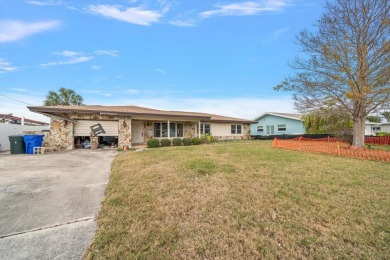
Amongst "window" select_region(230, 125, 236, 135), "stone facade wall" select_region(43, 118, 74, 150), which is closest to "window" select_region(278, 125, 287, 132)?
"window" select_region(230, 125, 236, 135)

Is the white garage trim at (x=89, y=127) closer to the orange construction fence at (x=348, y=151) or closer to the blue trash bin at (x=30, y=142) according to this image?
the blue trash bin at (x=30, y=142)

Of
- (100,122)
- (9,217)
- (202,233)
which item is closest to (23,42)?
(100,122)

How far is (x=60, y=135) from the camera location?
13.6m

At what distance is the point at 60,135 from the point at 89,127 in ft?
6.03

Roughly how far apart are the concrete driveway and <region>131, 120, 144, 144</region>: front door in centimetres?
1106

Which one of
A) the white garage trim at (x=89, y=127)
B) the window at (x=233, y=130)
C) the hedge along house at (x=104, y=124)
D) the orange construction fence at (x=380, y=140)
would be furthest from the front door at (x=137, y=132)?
A: the orange construction fence at (x=380, y=140)

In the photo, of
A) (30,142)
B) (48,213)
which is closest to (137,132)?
(30,142)

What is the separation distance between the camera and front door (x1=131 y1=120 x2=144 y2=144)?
17.4m

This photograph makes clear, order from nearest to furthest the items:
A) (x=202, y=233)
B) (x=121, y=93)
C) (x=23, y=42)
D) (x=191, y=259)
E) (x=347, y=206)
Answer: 1. (x=191, y=259)
2. (x=202, y=233)
3. (x=347, y=206)
4. (x=23, y=42)
5. (x=121, y=93)

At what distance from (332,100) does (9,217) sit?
1507 cm

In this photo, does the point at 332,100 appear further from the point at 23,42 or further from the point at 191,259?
the point at 23,42

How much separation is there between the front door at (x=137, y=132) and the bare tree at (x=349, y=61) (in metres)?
12.3

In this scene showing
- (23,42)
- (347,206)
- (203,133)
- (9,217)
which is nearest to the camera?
(9,217)

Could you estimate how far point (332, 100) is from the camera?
12281 millimetres
